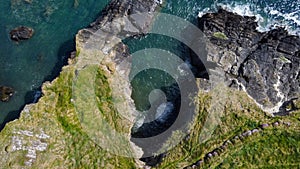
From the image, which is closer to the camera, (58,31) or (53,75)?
(53,75)

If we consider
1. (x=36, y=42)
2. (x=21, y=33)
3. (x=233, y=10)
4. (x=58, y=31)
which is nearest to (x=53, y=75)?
(x=36, y=42)

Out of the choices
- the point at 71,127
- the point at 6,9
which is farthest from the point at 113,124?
the point at 6,9

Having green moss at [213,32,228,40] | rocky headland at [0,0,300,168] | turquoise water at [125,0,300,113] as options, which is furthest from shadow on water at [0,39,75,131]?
green moss at [213,32,228,40]

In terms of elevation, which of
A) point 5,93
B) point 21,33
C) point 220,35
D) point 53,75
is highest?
Result: point 220,35

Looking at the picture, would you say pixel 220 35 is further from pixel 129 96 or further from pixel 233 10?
pixel 129 96

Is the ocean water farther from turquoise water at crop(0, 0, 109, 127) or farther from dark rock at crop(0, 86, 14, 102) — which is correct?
dark rock at crop(0, 86, 14, 102)

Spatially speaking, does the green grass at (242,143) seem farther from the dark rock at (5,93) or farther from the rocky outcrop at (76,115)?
the dark rock at (5,93)
